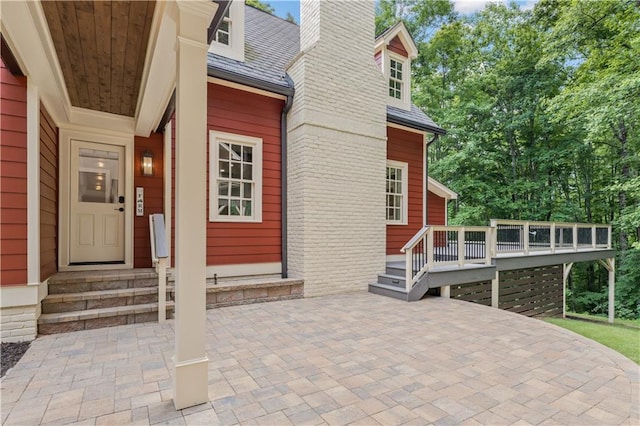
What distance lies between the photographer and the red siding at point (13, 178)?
3.45 m

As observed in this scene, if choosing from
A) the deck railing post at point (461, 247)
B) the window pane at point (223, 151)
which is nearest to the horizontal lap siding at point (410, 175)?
the deck railing post at point (461, 247)

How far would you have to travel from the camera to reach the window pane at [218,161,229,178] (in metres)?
5.57

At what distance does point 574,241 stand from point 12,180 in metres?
12.0

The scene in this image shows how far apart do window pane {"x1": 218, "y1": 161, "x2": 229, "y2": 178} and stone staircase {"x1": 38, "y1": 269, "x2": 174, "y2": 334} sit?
2.03m

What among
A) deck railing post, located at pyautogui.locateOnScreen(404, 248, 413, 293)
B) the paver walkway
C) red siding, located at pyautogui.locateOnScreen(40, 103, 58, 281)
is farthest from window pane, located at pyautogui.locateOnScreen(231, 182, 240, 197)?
deck railing post, located at pyautogui.locateOnScreen(404, 248, 413, 293)

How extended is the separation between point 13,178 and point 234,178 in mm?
2881

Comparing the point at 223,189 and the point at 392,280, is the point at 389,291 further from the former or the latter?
the point at 223,189

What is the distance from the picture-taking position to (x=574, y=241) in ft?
29.2

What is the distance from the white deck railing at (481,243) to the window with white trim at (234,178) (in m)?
2.90

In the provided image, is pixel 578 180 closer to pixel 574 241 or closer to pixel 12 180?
pixel 574 241

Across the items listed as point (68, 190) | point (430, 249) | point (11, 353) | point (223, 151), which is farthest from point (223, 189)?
point (430, 249)

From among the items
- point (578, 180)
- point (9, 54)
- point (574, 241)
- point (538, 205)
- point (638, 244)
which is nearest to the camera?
point (9, 54)


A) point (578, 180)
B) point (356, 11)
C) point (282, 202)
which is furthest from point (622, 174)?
point (282, 202)

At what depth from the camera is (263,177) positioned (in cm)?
594
